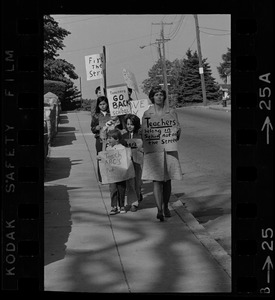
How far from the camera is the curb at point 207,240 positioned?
512cm

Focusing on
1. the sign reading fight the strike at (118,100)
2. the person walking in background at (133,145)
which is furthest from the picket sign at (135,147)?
the sign reading fight the strike at (118,100)

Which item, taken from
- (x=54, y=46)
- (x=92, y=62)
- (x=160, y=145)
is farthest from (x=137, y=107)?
(x=54, y=46)

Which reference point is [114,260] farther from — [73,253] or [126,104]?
[126,104]

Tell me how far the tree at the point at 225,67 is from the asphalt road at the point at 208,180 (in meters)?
1.27

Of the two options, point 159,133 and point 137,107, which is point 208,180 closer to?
point 137,107

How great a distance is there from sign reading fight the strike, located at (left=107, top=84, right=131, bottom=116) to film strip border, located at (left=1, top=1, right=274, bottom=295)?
5.04 metres

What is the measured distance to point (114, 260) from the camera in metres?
5.10

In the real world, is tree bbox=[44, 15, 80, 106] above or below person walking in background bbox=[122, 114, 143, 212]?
above

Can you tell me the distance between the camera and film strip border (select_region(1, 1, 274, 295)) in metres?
2.11

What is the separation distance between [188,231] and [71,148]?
26.1 feet
